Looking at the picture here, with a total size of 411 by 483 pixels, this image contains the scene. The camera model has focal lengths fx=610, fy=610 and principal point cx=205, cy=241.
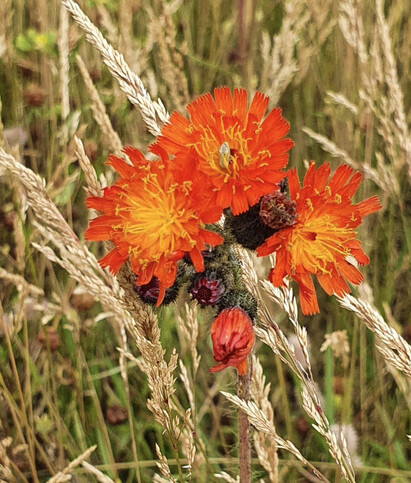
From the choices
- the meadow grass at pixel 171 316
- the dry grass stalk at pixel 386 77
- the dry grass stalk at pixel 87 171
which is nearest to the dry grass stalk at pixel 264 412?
the meadow grass at pixel 171 316

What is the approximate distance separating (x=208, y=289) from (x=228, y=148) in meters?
0.31

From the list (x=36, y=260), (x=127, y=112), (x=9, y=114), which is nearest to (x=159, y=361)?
(x=36, y=260)

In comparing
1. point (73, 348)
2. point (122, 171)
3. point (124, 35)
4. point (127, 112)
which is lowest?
point (73, 348)

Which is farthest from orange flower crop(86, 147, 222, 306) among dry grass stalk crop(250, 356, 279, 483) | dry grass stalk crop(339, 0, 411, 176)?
dry grass stalk crop(339, 0, 411, 176)

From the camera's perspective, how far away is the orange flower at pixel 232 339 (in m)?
1.22

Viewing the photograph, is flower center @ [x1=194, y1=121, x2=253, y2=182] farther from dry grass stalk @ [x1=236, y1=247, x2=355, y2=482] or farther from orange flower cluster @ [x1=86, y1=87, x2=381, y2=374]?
dry grass stalk @ [x1=236, y1=247, x2=355, y2=482]

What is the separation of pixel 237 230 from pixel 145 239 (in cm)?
21

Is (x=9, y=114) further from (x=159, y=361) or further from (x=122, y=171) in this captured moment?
(x=159, y=361)

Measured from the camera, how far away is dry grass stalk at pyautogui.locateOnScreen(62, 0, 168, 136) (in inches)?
57.4

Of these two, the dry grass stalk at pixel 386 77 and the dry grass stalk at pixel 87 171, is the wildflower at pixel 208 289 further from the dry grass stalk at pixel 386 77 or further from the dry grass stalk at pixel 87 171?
the dry grass stalk at pixel 386 77

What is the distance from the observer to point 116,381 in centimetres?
227

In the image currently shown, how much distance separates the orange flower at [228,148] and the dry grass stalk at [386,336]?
1.11 feet

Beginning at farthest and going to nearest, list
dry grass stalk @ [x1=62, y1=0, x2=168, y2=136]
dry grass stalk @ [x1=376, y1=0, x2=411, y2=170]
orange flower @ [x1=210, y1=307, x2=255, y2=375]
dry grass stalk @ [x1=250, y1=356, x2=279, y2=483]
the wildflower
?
1. dry grass stalk @ [x1=376, y1=0, x2=411, y2=170]
2. dry grass stalk @ [x1=250, y1=356, x2=279, y2=483]
3. dry grass stalk @ [x1=62, y1=0, x2=168, y2=136]
4. the wildflower
5. orange flower @ [x1=210, y1=307, x2=255, y2=375]

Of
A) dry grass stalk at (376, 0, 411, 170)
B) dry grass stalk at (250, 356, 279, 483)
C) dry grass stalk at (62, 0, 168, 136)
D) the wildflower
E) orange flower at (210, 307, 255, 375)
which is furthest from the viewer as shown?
dry grass stalk at (376, 0, 411, 170)
